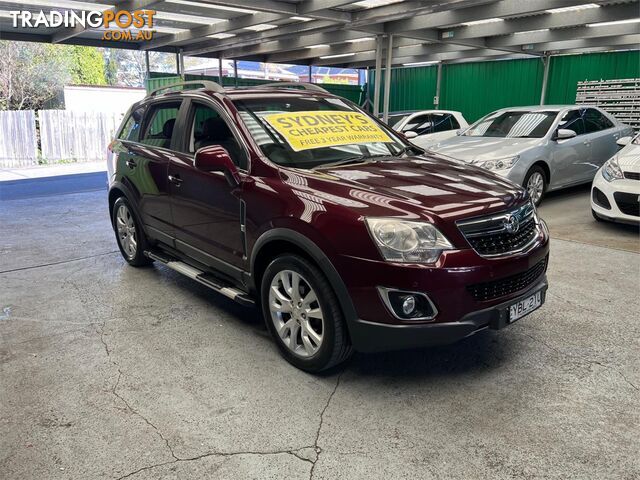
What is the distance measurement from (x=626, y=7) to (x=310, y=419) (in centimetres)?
901

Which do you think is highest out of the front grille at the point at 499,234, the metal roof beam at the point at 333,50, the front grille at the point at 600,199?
the metal roof beam at the point at 333,50

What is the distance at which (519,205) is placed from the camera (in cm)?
304

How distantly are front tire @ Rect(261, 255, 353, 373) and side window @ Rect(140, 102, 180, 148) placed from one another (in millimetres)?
1782

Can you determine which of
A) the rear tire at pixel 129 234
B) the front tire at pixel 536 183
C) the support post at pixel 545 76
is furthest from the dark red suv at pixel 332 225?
the support post at pixel 545 76

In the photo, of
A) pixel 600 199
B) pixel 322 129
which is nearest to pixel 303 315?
pixel 322 129

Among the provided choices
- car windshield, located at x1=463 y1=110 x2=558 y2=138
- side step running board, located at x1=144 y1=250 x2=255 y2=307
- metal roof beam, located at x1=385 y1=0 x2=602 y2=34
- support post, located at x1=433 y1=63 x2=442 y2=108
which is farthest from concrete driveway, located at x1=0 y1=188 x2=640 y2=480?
support post, located at x1=433 y1=63 x2=442 y2=108

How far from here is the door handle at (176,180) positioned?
3983 millimetres

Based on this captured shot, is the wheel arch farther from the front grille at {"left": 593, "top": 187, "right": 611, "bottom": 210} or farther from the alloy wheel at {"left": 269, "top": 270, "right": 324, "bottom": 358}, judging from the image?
the front grille at {"left": 593, "top": 187, "right": 611, "bottom": 210}

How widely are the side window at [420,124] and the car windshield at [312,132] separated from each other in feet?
23.6

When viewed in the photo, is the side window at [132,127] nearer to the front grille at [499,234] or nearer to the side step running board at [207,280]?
the side step running board at [207,280]

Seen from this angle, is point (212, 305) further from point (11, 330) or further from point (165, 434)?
point (165, 434)

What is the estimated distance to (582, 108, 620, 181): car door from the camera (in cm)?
843

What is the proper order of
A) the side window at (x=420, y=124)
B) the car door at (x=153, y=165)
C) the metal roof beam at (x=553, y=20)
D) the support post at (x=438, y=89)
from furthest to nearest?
1. the support post at (x=438, y=89)
2. the side window at (x=420, y=124)
3. the metal roof beam at (x=553, y=20)
4. the car door at (x=153, y=165)

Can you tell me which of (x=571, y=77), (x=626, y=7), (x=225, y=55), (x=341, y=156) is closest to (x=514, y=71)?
(x=571, y=77)
